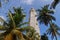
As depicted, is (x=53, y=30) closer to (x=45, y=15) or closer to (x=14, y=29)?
(x=45, y=15)

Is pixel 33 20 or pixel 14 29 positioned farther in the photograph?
pixel 33 20

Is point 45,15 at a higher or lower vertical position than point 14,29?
higher

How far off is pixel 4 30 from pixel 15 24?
2.36 meters

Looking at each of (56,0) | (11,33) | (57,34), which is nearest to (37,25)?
(57,34)

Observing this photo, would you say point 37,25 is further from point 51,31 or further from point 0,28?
point 0,28

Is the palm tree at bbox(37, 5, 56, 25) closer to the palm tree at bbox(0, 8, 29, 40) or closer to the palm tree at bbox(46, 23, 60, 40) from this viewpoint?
the palm tree at bbox(46, 23, 60, 40)

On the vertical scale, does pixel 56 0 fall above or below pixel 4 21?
above

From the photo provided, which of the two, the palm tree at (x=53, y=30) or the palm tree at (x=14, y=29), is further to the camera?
the palm tree at (x=53, y=30)

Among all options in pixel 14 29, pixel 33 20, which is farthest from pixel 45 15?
pixel 14 29

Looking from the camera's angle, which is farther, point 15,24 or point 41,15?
point 41,15

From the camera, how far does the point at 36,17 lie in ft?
267

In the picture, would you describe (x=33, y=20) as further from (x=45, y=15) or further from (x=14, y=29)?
(x=14, y=29)

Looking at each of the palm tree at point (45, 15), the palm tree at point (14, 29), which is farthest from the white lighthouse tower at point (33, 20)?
the palm tree at point (14, 29)

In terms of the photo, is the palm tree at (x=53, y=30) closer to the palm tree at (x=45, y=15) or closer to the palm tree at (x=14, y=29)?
the palm tree at (x=45, y=15)
